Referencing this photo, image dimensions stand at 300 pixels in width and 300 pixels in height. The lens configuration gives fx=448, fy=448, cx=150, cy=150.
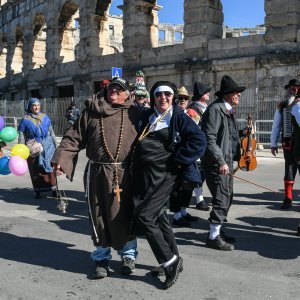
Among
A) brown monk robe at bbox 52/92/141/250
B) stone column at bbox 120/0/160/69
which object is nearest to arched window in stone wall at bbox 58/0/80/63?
stone column at bbox 120/0/160/69

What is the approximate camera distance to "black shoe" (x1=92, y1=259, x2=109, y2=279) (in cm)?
429

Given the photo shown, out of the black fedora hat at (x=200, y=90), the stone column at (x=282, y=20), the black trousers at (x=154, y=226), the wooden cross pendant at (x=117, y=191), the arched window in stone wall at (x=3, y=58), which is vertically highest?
the arched window in stone wall at (x=3, y=58)

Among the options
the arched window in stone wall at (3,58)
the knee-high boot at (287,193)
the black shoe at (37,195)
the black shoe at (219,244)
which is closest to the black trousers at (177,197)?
the black shoe at (219,244)

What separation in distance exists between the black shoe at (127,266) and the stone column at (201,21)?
14739mm

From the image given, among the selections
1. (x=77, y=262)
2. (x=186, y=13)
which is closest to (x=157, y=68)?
(x=186, y=13)

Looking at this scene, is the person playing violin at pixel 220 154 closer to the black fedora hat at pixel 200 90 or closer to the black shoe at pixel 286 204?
the black fedora hat at pixel 200 90

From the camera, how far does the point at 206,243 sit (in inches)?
211

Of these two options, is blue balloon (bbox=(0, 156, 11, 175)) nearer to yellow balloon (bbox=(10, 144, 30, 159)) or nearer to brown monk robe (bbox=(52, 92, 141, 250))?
yellow balloon (bbox=(10, 144, 30, 159))

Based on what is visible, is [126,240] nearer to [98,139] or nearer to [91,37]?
[98,139]

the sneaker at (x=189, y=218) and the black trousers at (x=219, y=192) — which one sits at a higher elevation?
the black trousers at (x=219, y=192)

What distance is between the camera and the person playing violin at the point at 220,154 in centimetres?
508

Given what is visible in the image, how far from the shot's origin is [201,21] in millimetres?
18031

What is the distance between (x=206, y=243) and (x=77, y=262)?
1553 millimetres

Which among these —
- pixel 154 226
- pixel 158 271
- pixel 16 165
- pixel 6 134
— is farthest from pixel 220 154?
pixel 6 134
